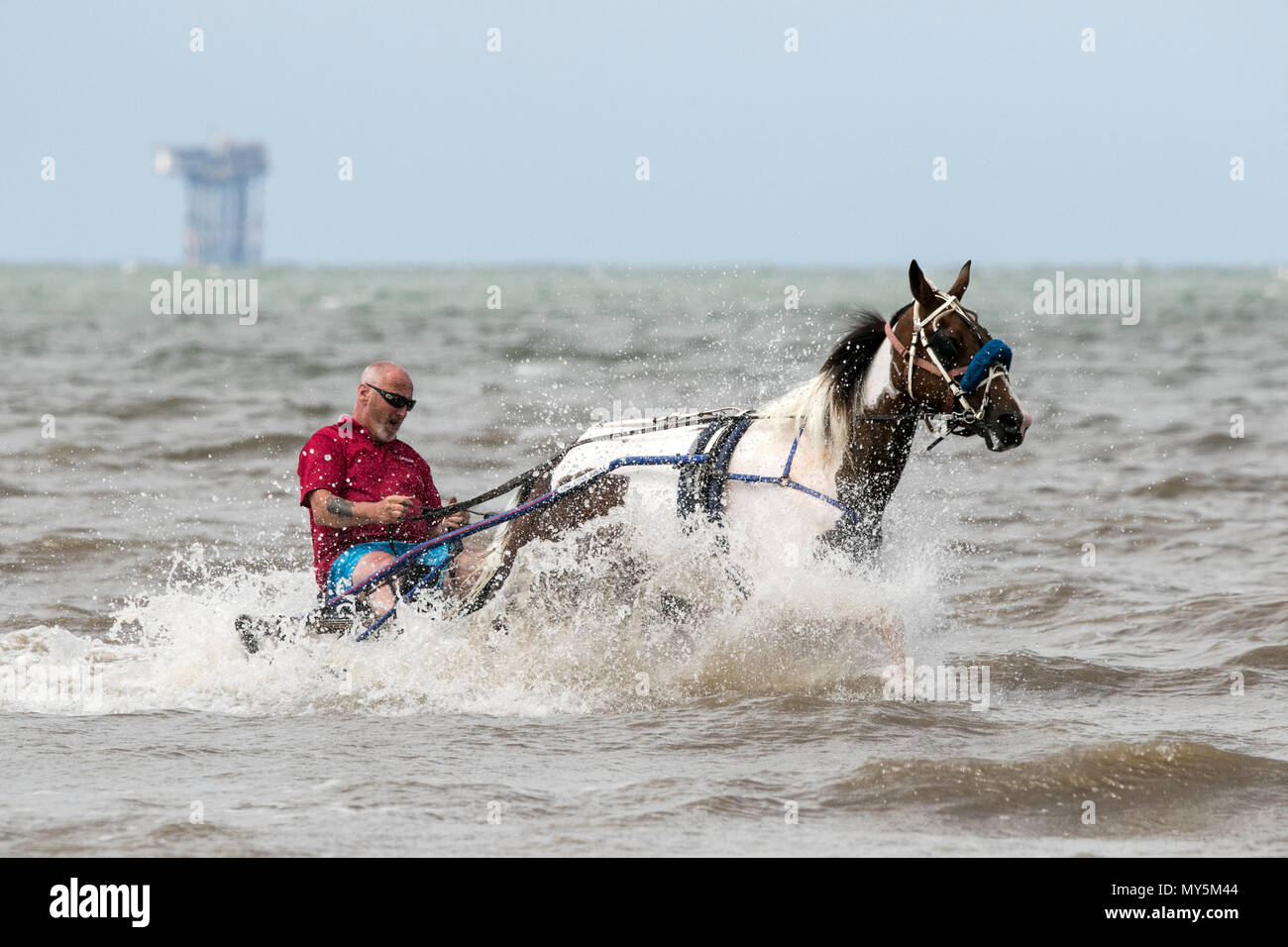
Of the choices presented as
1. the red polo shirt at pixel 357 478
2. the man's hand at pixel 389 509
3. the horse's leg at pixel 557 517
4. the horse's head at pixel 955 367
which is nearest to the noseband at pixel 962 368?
the horse's head at pixel 955 367

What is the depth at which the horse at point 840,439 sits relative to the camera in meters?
5.61

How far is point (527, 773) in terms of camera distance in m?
5.35

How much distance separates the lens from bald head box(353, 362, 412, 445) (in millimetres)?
6453

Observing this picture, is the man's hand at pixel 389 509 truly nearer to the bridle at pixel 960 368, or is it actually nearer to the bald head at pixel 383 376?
the bald head at pixel 383 376

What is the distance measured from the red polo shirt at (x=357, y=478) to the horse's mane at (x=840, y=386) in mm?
1747

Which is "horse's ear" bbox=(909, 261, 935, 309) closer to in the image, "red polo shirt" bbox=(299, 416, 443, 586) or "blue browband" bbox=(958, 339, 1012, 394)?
"blue browband" bbox=(958, 339, 1012, 394)

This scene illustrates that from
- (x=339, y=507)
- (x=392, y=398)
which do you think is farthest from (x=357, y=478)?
(x=392, y=398)

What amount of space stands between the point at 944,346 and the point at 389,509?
2.24 meters

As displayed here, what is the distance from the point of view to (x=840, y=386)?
19.3 ft

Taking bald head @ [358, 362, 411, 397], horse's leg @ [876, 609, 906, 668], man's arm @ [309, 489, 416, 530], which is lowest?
horse's leg @ [876, 609, 906, 668]

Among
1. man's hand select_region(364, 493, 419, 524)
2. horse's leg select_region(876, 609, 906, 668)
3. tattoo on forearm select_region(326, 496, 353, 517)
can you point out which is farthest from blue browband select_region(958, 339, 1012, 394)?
tattoo on forearm select_region(326, 496, 353, 517)

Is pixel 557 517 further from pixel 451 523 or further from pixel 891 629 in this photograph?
pixel 891 629
